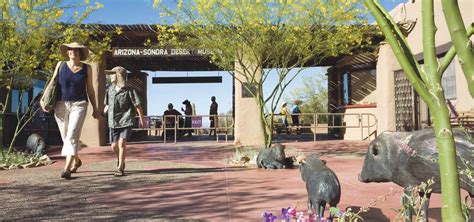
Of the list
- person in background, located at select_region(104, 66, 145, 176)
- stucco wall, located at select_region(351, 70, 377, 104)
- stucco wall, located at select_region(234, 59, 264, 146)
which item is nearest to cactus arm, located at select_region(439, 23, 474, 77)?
person in background, located at select_region(104, 66, 145, 176)

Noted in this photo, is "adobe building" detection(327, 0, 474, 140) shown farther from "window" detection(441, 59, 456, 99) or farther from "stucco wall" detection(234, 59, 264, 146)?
"stucco wall" detection(234, 59, 264, 146)

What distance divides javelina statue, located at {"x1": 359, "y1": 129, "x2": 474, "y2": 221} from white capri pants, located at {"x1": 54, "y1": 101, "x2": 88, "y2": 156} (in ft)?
12.7

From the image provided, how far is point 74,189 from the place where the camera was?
5008 millimetres

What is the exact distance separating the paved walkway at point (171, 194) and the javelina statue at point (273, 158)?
0.22 meters

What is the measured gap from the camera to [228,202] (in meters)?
4.28

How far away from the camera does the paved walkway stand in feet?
12.3

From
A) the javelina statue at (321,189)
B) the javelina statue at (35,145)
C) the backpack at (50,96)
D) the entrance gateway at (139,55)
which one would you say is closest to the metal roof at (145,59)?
the entrance gateway at (139,55)

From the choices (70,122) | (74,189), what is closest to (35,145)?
(70,122)

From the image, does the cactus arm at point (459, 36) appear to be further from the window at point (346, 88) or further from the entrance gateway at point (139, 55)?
the window at point (346, 88)

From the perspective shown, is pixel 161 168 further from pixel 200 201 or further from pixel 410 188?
pixel 410 188

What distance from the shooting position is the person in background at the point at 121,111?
238 inches

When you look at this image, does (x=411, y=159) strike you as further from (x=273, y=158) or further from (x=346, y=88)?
(x=346, y=88)

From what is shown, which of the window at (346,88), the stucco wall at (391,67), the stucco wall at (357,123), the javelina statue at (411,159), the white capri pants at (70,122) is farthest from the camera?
the window at (346,88)

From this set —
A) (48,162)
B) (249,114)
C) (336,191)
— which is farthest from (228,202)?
(249,114)
